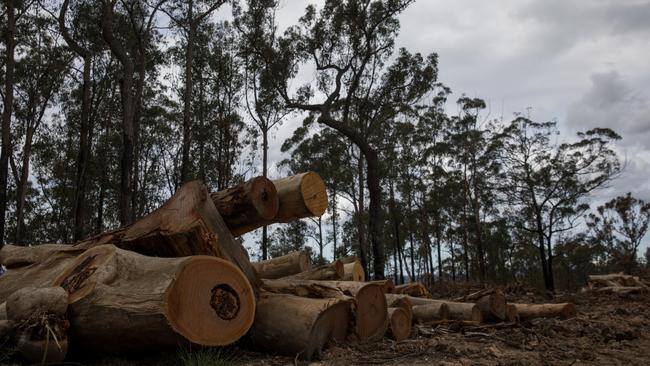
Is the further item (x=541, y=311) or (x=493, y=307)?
(x=541, y=311)

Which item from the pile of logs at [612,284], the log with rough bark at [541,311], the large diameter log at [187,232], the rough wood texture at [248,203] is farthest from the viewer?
the pile of logs at [612,284]

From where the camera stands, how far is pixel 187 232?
400 cm

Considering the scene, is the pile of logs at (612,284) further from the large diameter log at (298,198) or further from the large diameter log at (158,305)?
the large diameter log at (158,305)

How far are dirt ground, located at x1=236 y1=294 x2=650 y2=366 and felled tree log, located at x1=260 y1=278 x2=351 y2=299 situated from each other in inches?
18.7

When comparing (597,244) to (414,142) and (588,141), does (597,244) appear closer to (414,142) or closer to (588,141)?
(588,141)

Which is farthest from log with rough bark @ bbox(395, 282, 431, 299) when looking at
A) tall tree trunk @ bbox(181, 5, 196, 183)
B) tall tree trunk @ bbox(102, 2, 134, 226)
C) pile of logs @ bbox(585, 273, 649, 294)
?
tall tree trunk @ bbox(181, 5, 196, 183)

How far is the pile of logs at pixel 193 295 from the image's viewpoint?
3246 millimetres

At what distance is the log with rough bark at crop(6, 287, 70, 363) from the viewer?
125 inches

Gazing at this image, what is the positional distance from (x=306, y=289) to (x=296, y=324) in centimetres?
66

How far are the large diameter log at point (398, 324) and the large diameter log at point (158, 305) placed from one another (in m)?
1.92

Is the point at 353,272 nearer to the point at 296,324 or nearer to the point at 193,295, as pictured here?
the point at 296,324

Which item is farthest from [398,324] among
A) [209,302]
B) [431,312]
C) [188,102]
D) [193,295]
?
[188,102]

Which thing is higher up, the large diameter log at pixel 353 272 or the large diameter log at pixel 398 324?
the large diameter log at pixel 353 272

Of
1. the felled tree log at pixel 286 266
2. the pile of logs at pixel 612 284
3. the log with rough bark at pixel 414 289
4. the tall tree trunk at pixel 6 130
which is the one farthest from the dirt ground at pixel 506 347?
the tall tree trunk at pixel 6 130
